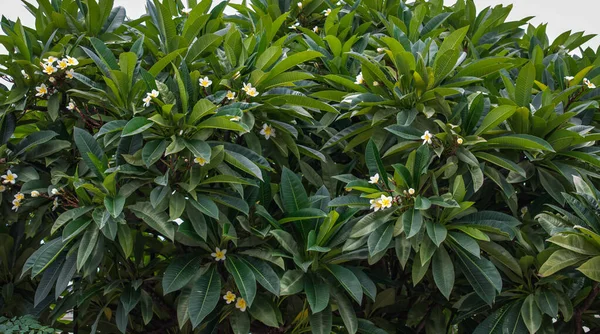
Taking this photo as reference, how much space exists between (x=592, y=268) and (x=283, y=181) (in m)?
1.01

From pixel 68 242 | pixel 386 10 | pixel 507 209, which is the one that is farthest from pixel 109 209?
pixel 386 10

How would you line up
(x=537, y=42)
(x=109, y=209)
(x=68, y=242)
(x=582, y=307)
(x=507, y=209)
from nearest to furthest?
(x=109, y=209), (x=68, y=242), (x=582, y=307), (x=507, y=209), (x=537, y=42)

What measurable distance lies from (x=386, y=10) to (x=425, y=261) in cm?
154

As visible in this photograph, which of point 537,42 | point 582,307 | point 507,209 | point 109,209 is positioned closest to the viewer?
point 109,209

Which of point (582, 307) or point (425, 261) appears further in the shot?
point (582, 307)

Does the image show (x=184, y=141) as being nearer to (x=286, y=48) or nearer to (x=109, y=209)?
(x=109, y=209)

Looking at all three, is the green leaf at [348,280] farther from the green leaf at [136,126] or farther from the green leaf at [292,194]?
the green leaf at [136,126]

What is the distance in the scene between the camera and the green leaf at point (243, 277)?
239cm

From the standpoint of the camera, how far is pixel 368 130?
8.96 ft

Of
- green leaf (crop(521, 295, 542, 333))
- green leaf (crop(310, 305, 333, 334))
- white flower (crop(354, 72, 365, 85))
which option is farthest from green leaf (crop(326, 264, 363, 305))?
white flower (crop(354, 72, 365, 85))

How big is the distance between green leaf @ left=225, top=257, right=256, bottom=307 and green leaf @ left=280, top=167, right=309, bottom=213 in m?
0.24

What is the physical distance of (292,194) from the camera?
2576 millimetres

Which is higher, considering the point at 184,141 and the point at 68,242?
the point at 184,141

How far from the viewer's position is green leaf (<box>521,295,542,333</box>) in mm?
2484
